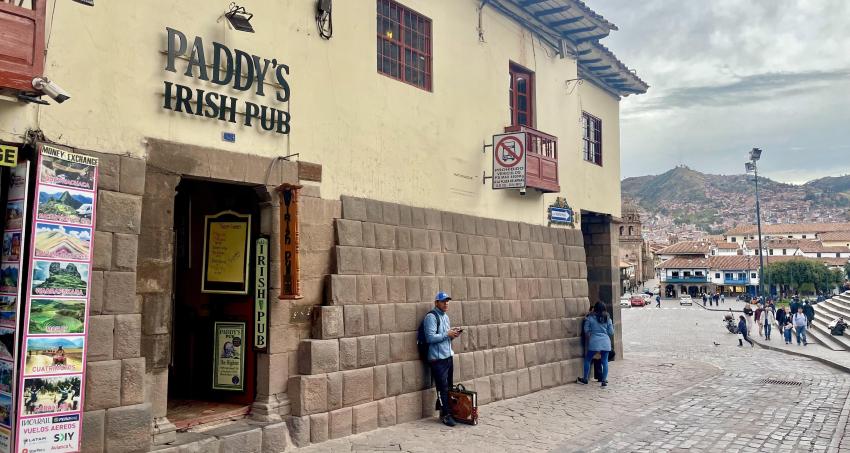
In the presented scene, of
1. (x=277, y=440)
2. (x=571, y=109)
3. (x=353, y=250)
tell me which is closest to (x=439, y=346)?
(x=353, y=250)

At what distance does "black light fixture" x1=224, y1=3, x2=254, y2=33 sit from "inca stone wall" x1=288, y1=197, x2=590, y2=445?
8.65 ft

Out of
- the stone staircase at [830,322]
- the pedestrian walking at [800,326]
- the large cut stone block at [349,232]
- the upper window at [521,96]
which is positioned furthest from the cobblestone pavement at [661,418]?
the pedestrian walking at [800,326]

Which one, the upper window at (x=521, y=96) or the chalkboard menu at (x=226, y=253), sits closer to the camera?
the chalkboard menu at (x=226, y=253)

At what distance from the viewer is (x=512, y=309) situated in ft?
38.6

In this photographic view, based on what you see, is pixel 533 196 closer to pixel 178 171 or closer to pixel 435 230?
pixel 435 230

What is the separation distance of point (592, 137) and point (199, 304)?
11.7 m

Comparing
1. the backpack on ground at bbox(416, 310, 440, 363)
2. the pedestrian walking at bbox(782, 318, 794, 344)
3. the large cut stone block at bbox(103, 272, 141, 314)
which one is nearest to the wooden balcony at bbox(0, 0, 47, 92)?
the large cut stone block at bbox(103, 272, 141, 314)

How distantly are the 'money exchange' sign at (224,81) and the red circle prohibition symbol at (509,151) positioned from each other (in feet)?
16.1

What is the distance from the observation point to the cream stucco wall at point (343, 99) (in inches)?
234

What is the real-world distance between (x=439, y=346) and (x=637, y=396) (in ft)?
15.7

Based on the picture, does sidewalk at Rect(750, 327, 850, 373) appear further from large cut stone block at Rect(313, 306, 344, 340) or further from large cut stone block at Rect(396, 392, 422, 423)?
large cut stone block at Rect(313, 306, 344, 340)

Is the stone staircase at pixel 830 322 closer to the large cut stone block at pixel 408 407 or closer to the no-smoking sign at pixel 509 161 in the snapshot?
the no-smoking sign at pixel 509 161

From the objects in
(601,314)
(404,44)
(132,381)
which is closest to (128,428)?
(132,381)

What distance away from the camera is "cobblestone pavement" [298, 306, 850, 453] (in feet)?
26.2
